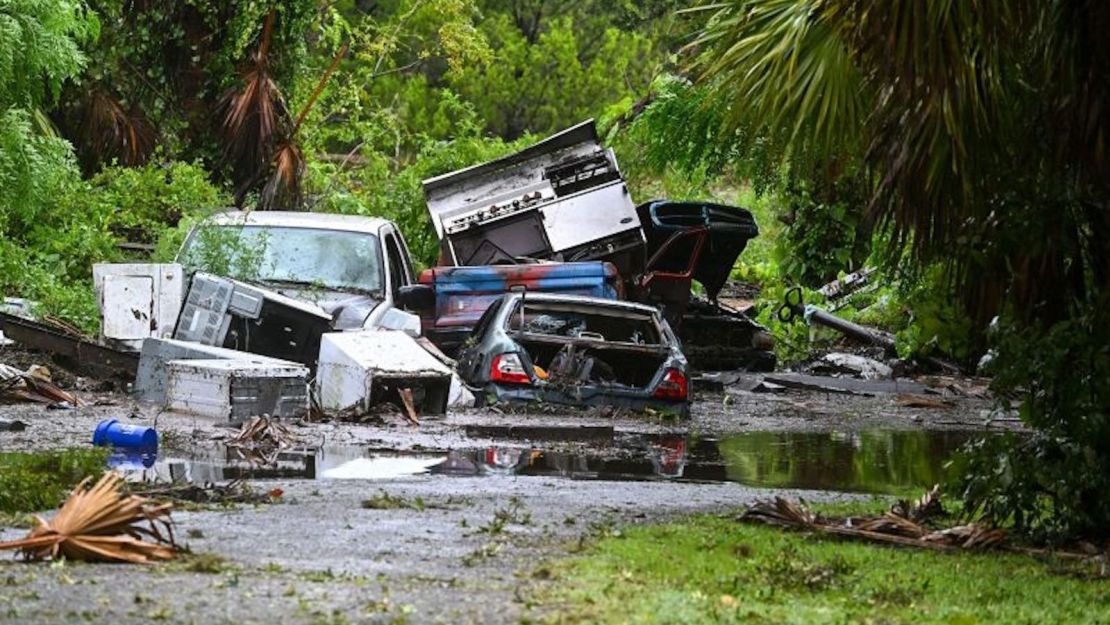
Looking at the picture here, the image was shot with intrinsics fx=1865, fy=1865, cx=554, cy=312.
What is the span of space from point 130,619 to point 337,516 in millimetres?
2901

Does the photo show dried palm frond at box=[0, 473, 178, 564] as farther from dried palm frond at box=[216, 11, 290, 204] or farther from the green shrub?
dried palm frond at box=[216, 11, 290, 204]

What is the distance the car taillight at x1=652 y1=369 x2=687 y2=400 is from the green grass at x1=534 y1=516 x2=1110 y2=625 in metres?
7.00

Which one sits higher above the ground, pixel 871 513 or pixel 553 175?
pixel 553 175

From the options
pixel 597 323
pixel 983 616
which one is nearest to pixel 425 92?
pixel 597 323

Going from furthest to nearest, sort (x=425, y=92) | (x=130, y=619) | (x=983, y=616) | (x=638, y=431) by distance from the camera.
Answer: (x=425, y=92) < (x=638, y=431) < (x=983, y=616) < (x=130, y=619)

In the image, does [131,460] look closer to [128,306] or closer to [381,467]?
[381,467]

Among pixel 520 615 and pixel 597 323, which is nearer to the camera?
pixel 520 615

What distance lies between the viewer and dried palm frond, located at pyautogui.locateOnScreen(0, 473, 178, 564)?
7027mm

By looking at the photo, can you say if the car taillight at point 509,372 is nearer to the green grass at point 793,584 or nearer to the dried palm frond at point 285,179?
the green grass at point 793,584

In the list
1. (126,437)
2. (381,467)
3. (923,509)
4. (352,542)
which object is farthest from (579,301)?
(352,542)

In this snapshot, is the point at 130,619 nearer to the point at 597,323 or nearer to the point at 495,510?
the point at 495,510

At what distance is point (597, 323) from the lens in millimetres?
17438

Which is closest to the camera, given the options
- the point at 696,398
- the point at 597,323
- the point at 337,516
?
the point at 337,516

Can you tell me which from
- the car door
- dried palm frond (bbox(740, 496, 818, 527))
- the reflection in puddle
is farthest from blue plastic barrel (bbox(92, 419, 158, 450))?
the car door
